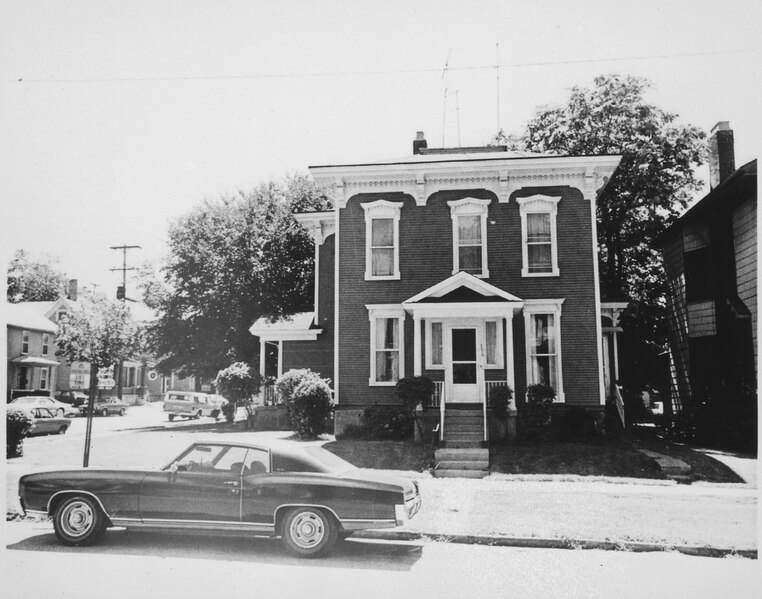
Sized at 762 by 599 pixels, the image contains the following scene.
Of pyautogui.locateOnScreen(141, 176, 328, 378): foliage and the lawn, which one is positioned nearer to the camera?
the lawn

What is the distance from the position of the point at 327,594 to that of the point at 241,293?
23253mm

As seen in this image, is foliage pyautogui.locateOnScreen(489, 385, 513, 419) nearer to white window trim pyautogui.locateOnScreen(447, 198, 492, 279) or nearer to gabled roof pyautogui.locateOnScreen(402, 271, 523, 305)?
gabled roof pyautogui.locateOnScreen(402, 271, 523, 305)

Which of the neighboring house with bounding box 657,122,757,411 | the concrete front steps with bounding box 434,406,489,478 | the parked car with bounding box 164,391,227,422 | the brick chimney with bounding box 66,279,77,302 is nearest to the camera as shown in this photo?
the concrete front steps with bounding box 434,406,489,478

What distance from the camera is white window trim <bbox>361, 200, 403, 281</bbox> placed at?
17.8 meters

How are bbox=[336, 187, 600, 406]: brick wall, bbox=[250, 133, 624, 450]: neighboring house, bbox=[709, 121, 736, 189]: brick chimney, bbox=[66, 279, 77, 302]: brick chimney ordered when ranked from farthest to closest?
bbox=[709, 121, 736, 189]: brick chimney < bbox=[336, 187, 600, 406]: brick wall < bbox=[250, 133, 624, 450]: neighboring house < bbox=[66, 279, 77, 302]: brick chimney

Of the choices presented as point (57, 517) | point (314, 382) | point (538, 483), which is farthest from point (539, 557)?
point (314, 382)

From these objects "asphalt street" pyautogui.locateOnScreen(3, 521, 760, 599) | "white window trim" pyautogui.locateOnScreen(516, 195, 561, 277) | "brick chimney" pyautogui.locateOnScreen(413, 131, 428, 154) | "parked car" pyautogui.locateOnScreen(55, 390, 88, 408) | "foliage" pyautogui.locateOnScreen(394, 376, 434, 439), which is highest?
"brick chimney" pyautogui.locateOnScreen(413, 131, 428, 154)

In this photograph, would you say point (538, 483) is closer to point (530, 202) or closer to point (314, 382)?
point (314, 382)

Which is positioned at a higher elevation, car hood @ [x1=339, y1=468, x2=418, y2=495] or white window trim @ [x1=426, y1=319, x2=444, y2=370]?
white window trim @ [x1=426, y1=319, x2=444, y2=370]

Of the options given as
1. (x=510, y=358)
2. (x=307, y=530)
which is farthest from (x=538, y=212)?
(x=307, y=530)

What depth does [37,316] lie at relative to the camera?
51.1ft

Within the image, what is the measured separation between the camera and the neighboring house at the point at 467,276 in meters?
16.8

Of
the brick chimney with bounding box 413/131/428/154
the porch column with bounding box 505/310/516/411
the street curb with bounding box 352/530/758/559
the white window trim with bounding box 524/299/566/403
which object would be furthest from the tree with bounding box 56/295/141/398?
the brick chimney with bounding box 413/131/428/154

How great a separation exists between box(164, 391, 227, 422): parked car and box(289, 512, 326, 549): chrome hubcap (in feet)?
62.8
